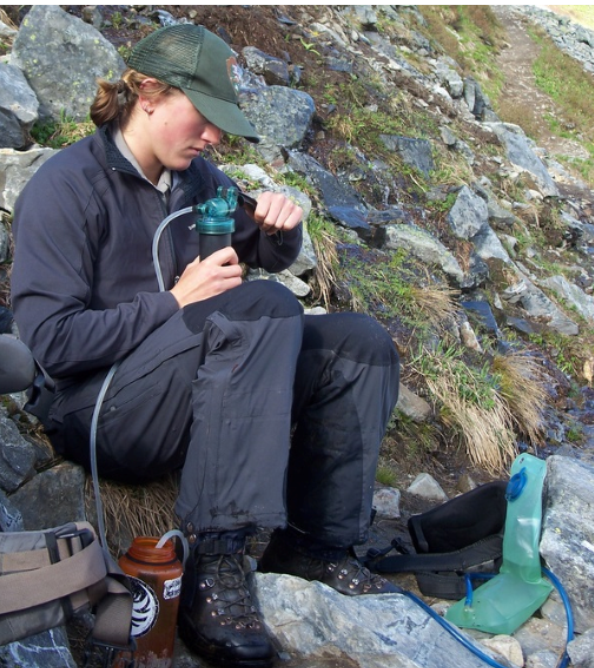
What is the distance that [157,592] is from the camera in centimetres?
231

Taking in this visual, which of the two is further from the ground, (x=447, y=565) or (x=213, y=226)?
(x=213, y=226)

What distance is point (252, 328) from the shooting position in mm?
2480

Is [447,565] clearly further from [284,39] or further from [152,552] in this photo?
[284,39]

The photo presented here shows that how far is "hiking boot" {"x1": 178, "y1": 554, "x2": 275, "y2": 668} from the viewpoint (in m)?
2.38

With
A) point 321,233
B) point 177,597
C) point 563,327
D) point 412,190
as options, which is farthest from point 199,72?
point 563,327

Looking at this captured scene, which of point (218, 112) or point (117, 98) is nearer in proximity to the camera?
point (218, 112)

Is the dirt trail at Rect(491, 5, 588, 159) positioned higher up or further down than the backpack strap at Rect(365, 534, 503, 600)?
further down

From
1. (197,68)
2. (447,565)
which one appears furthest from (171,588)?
(197,68)

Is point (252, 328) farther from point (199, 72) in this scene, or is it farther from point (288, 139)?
point (288, 139)

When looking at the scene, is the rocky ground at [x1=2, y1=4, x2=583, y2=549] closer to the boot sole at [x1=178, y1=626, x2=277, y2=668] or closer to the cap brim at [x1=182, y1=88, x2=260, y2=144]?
the boot sole at [x1=178, y1=626, x2=277, y2=668]

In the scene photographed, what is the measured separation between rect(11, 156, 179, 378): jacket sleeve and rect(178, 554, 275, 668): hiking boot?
0.76 metres

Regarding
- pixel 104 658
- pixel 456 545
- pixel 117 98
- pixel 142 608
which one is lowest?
pixel 456 545

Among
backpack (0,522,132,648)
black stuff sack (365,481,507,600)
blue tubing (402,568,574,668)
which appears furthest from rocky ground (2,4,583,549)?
backpack (0,522,132,648)

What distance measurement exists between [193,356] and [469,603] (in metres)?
1.43
